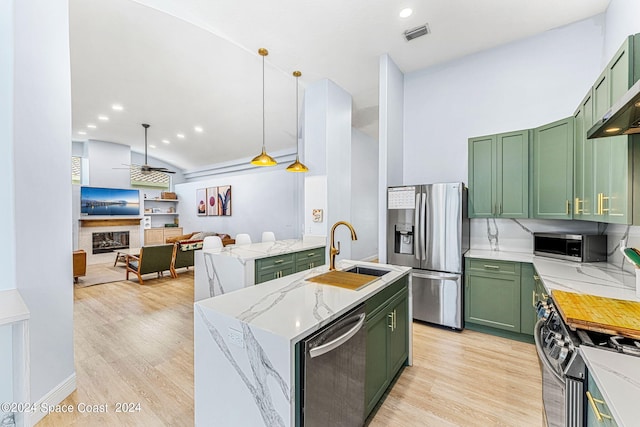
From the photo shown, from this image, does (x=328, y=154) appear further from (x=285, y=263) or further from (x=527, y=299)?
(x=527, y=299)

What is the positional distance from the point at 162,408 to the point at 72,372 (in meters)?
0.88

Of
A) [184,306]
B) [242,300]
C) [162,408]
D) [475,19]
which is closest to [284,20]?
[475,19]

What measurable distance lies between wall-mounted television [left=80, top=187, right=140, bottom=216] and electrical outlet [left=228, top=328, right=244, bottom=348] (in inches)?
350

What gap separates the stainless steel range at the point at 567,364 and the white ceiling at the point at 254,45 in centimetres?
309

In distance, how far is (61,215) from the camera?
80.0 inches

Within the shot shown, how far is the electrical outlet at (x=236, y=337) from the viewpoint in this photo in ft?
3.96

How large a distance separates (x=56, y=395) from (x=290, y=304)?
2061mm

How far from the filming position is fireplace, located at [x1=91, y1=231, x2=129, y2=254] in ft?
25.3

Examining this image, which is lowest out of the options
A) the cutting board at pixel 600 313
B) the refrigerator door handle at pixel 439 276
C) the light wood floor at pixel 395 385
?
the light wood floor at pixel 395 385

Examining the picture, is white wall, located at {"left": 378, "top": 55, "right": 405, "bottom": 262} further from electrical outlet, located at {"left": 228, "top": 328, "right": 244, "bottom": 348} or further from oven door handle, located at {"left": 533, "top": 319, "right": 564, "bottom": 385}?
electrical outlet, located at {"left": 228, "top": 328, "right": 244, "bottom": 348}

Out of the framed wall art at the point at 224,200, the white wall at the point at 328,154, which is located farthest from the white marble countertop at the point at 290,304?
the framed wall art at the point at 224,200

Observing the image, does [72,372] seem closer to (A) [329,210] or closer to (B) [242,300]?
(B) [242,300]

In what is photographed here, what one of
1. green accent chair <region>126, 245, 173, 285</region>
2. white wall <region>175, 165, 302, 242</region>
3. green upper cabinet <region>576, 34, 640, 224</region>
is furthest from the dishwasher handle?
white wall <region>175, 165, 302, 242</region>

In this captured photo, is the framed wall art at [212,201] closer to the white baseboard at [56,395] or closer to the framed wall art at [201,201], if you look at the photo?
the framed wall art at [201,201]
